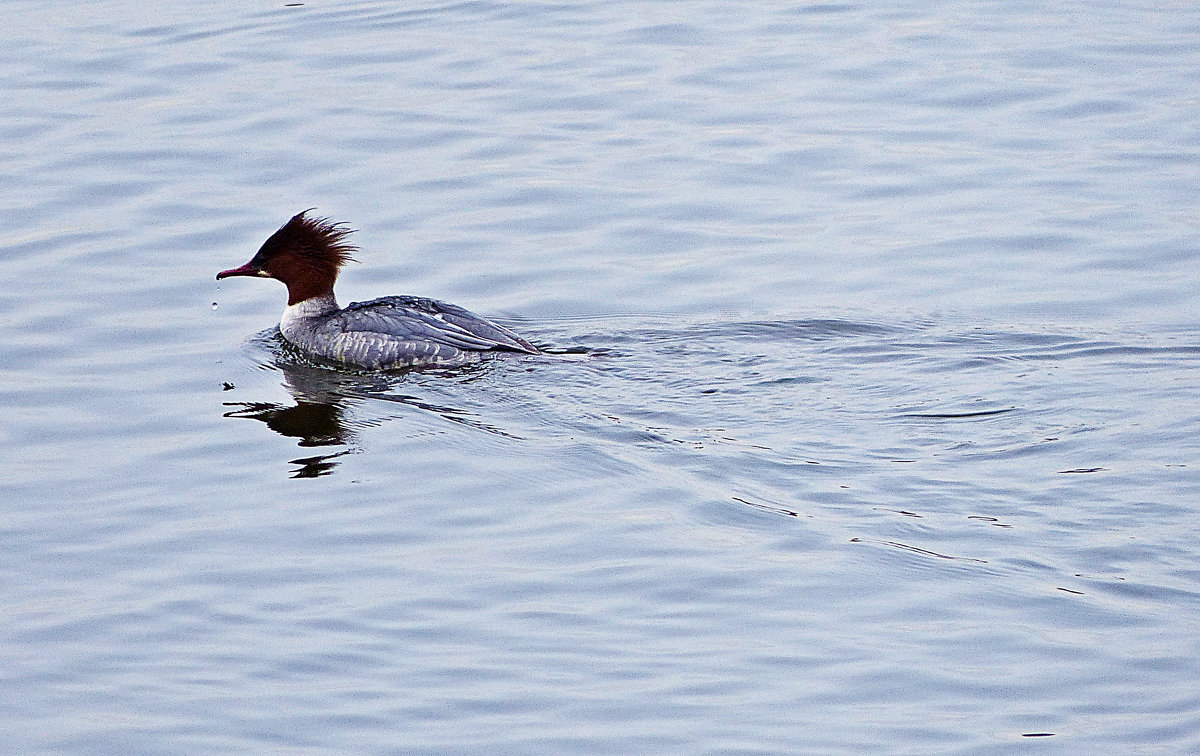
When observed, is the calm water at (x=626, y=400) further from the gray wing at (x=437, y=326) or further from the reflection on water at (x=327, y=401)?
the gray wing at (x=437, y=326)

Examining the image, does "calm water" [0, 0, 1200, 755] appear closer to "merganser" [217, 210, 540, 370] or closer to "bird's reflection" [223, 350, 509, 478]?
"bird's reflection" [223, 350, 509, 478]

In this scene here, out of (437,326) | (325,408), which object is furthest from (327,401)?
(437,326)

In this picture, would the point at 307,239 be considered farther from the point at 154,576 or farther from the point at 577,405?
the point at 154,576

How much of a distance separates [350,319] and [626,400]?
2.24m

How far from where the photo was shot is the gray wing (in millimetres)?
9898

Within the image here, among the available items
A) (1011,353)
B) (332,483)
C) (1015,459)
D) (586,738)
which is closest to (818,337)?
(1011,353)

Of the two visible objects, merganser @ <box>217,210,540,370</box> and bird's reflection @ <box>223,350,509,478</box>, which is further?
merganser @ <box>217,210,540,370</box>

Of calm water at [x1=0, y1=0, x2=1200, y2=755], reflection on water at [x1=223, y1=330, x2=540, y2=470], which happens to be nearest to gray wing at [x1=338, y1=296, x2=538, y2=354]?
reflection on water at [x1=223, y1=330, x2=540, y2=470]

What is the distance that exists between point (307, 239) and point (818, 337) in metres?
3.46

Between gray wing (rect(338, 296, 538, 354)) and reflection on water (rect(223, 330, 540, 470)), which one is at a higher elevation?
gray wing (rect(338, 296, 538, 354))

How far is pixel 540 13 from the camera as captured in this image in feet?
58.7

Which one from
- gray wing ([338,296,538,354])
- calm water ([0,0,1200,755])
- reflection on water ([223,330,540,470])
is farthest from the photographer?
gray wing ([338,296,538,354])

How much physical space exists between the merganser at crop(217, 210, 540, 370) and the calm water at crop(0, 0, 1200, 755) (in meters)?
0.21

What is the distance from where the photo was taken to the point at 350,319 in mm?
10391
